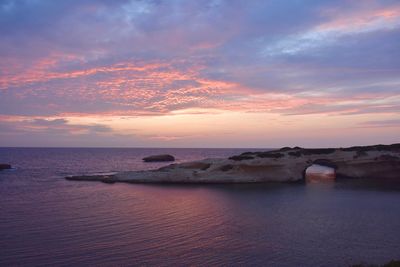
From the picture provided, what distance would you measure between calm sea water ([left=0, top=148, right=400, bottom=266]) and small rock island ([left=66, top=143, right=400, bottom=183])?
578 inches

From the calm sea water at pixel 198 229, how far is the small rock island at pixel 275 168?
14.7m

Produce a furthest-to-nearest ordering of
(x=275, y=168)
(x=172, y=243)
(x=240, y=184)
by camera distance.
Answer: (x=275, y=168)
(x=240, y=184)
(x=172, y=243)

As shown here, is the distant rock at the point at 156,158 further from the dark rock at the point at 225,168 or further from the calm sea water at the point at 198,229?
the calm sea water at the point at 198,229

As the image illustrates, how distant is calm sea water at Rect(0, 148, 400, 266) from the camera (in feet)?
59.0

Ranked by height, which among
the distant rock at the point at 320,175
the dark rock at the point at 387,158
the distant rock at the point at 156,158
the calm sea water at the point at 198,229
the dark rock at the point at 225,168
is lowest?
the distant rock at the point at 320,175

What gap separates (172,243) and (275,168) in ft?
130

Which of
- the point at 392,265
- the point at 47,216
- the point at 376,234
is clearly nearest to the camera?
the point at 392,265

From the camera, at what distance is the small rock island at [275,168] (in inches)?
2233

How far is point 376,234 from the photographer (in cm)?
2245

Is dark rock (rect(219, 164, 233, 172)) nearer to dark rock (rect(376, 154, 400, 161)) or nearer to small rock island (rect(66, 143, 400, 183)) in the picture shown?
small rock island (rect(66, 143, 400, 183))

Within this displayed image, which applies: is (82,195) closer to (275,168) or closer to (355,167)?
(275,168)

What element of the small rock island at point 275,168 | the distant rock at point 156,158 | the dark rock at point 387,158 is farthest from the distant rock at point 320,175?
the distant rock at point 156,158

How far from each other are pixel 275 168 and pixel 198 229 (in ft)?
118

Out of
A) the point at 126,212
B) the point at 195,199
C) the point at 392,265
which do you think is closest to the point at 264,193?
the point at 195,199
